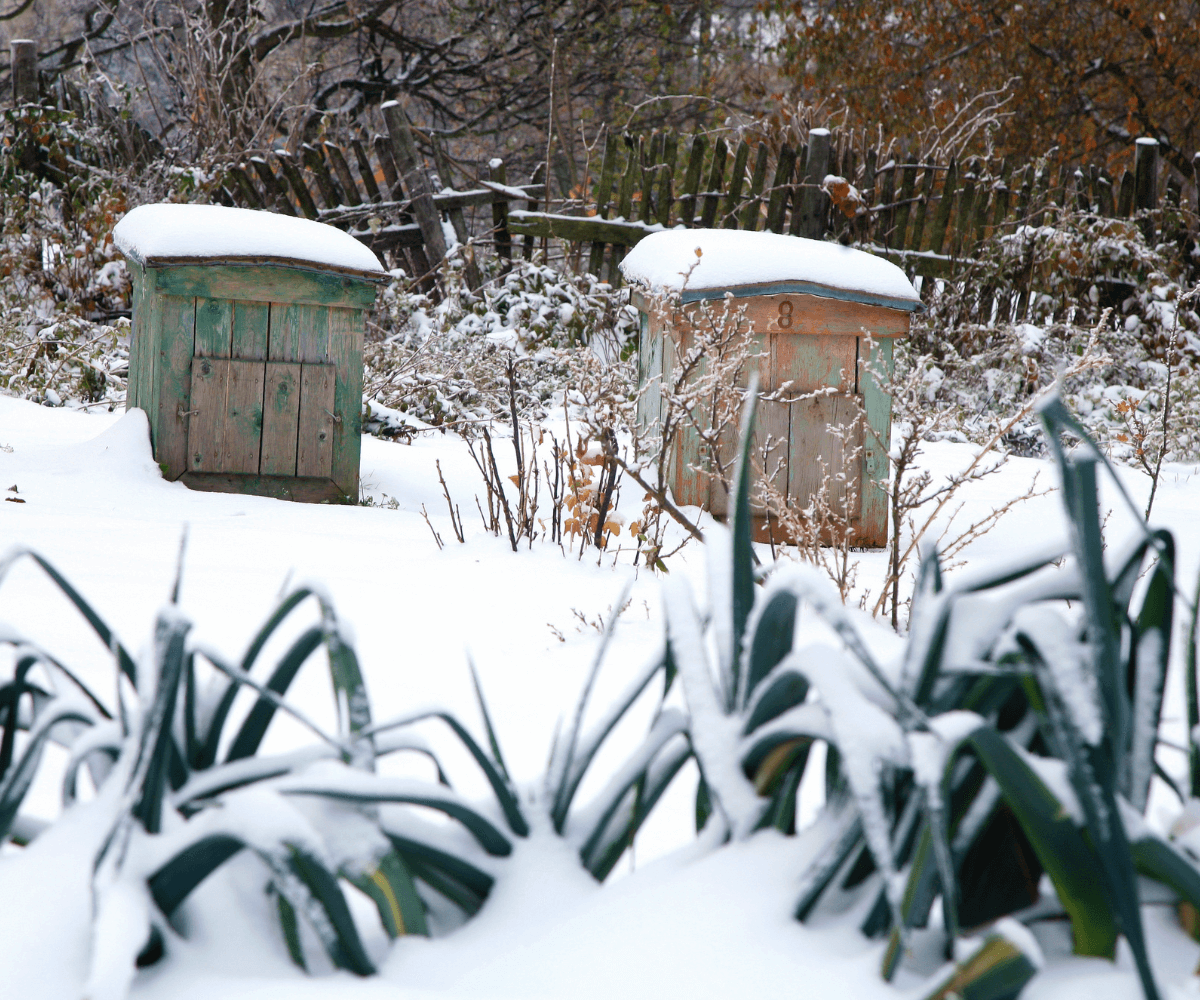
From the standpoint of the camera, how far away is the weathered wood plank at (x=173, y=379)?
14.3 ft

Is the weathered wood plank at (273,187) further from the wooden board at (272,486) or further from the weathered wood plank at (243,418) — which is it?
A: the wooden board at (272,486)

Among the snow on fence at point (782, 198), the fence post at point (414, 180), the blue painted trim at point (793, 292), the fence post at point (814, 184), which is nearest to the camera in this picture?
the blue painted trim at point (793, 292)

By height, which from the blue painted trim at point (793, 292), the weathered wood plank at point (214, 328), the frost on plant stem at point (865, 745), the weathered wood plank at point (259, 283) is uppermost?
the blue painted trim at point (793, 292)

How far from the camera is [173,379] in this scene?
438 centimetres

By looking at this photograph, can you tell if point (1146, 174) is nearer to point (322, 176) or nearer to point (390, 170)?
point (390, 170)

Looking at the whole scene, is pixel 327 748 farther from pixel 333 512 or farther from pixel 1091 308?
pixel 1091 308

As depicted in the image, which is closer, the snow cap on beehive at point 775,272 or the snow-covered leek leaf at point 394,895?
the snow-covered leek leaf at point 394,895

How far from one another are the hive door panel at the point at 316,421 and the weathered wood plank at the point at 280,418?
25mm

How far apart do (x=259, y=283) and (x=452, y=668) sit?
2.73m

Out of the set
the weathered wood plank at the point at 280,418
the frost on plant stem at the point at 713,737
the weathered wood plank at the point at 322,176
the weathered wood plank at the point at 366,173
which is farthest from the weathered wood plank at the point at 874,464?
the weathered wood plank at the point at 322,176

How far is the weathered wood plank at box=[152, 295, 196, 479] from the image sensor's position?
436 centimetres

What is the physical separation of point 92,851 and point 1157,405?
23.2 feet

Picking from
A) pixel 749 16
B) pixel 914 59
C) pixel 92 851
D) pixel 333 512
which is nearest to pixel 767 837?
pixel 92 851

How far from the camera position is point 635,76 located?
1360cm
